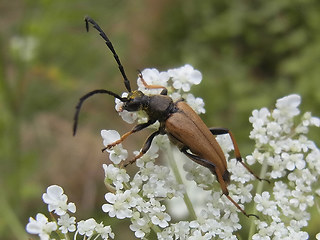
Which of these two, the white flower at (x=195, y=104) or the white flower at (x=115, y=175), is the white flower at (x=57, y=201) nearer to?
the white flower at (x=115, y=175)

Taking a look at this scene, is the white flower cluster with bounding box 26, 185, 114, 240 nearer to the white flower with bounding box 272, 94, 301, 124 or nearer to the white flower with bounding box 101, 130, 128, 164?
the white flower with bounding box 101, 130, 128, 164

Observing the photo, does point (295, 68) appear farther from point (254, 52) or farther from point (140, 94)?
point (140, 94)

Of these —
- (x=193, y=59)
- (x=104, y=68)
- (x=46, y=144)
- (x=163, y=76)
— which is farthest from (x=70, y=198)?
(x=163, y=76)

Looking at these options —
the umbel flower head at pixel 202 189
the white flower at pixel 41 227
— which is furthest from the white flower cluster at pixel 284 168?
the white flower at pixel 41 227

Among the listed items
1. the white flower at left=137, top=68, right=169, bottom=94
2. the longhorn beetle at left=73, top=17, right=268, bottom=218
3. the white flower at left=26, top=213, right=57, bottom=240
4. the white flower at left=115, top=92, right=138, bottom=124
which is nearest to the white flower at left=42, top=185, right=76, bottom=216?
the white flower at left=26, top=213, right=57, bottom=240

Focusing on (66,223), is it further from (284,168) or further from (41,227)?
(284,168)

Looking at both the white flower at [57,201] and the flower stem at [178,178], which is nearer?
the white flower at [57,201]

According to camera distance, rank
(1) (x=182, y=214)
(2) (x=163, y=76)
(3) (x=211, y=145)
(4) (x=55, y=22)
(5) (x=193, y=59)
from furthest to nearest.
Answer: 1. (5) (x=193, y=59)
2. (4) (x=55, y=22)
3. (1) (x=182, y=214)
4. (2) (x=163, y=76)
5. (3) (x=211, y=145)
